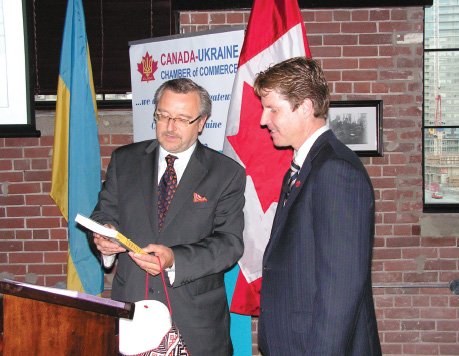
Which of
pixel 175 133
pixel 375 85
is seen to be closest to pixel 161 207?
pixel 175 133

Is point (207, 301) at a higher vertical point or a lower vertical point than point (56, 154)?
lower

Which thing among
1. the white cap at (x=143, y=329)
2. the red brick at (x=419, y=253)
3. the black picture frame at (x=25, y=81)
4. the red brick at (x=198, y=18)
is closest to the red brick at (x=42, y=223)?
the black picture frame at (x=25, y=81)

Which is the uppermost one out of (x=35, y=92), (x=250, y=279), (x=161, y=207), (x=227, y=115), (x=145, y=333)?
(x=35, y=92)

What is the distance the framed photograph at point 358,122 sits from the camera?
283cm

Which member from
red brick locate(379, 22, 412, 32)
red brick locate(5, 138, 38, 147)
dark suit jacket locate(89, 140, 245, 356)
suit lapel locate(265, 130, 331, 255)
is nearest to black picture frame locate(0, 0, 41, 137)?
red brick locate(5, 138, 38, 147)

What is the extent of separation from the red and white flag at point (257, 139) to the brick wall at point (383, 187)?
0.62 m

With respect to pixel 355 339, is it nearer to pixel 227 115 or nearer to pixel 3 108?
pixel 227 115

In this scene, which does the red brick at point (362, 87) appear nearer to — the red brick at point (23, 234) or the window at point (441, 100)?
the window at point (441, 100)

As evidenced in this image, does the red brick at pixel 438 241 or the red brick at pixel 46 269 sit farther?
the red brick at pixel 46 269

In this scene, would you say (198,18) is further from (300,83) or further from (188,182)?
(300,83)

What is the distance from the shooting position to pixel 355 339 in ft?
3.97

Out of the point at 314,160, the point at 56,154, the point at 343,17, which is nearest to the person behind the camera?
the point at 314,160

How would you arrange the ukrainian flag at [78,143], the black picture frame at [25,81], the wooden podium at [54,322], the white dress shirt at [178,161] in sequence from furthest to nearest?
the black picture frame at [25,81]
the ukrainian flag at [78,143]
the white dress shirt at [178,161]
the wooden podium at [54,322]

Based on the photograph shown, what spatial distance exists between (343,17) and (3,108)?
236 centimetres
